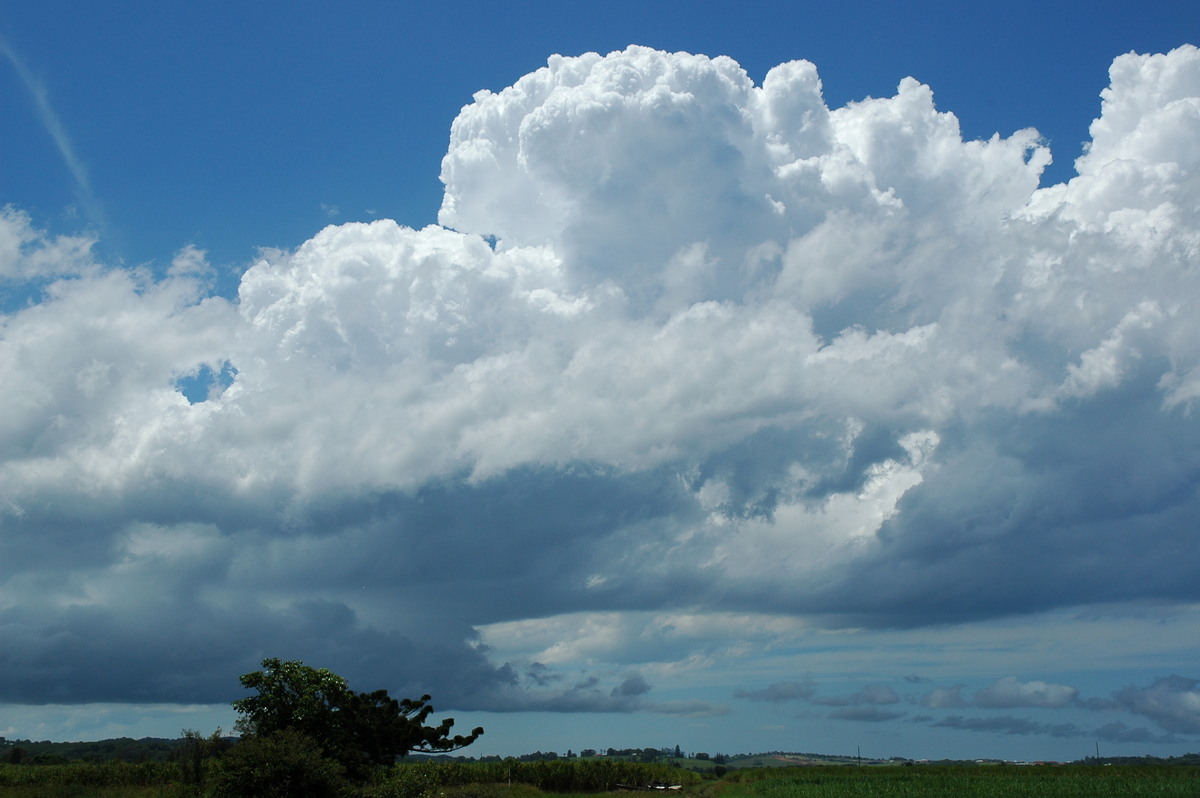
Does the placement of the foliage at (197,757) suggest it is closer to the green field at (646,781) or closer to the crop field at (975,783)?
the green field at (646,781)

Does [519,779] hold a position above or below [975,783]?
below

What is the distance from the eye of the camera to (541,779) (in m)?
96.1

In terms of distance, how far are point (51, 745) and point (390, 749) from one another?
435 feet

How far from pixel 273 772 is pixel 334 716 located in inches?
489

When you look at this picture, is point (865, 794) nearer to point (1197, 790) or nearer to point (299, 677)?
point (1197, 790)

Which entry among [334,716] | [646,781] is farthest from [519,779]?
[334,716]

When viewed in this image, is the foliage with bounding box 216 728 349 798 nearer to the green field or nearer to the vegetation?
the vegetation

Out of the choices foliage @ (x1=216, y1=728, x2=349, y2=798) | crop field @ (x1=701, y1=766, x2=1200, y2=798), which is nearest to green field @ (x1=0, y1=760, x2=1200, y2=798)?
crop field @ (x1=701, y1=766, x2=1200, y2=798)

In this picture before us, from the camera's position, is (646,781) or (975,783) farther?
(646,781)

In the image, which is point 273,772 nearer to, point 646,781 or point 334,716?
point 334,716

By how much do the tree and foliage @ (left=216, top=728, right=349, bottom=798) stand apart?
609cm

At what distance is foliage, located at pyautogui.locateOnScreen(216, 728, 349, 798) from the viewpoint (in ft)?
146

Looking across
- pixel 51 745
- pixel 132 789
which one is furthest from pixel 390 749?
pixel 51 745

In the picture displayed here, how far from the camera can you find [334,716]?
56844 millimetres
